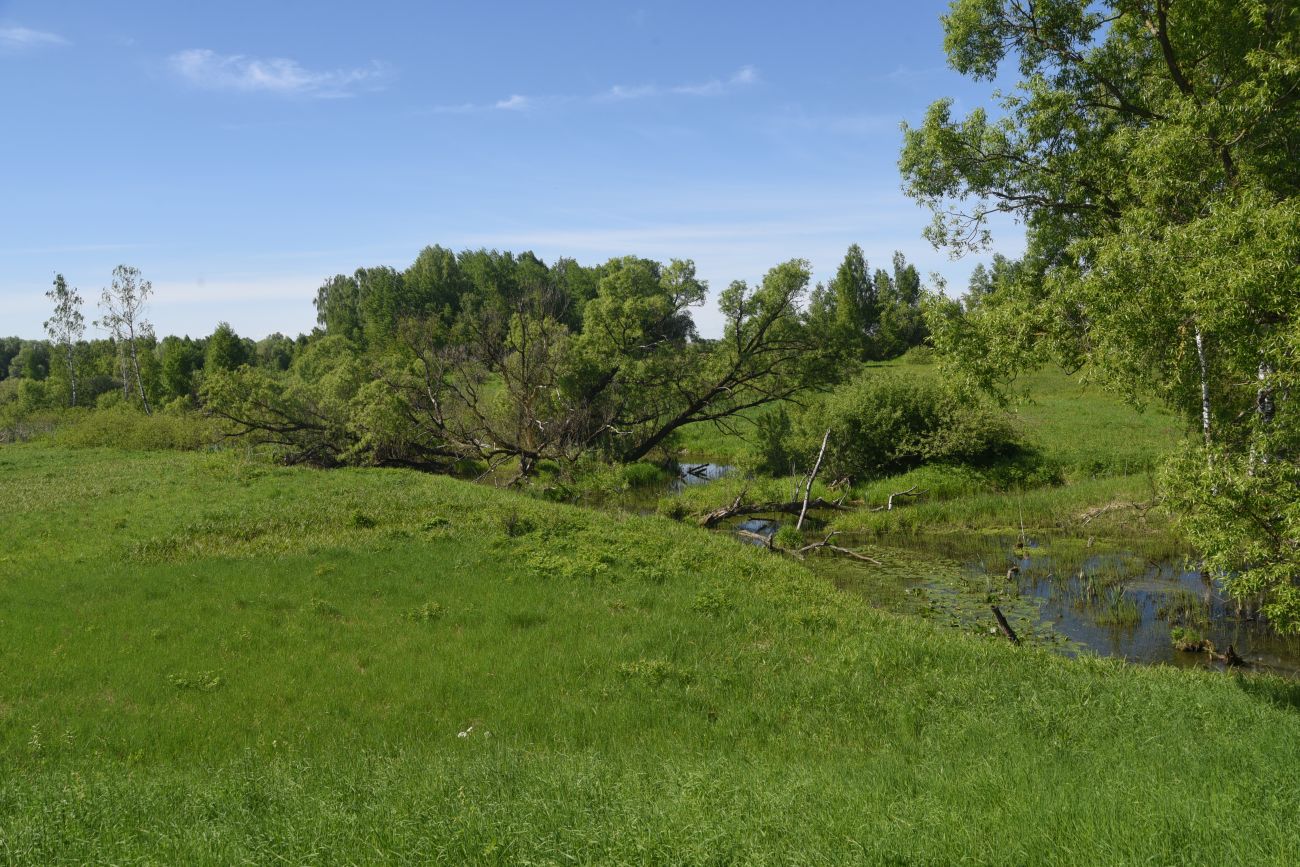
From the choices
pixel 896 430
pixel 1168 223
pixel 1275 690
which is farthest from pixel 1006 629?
pixel 896 430

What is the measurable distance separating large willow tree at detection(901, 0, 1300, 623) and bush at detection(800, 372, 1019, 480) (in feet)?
44.1

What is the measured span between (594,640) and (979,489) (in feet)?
71.8

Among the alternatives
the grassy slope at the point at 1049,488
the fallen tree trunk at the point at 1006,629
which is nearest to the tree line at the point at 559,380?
the grassy slope at the point at 1049,488

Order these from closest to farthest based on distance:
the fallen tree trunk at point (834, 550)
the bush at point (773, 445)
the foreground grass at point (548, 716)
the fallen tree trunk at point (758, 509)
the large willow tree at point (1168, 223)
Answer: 1. the foreground grass at point (548, 716)
2. the large willow tree at point (1168, 223)
3. the fallen tree trunk at point (834, 550)
4. the fallen tree trunk at point (758, 509)
5. the bush at point (773, 445)

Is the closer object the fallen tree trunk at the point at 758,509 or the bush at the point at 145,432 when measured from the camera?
the fallen tree trunk at the point at 758,509

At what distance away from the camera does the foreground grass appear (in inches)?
249

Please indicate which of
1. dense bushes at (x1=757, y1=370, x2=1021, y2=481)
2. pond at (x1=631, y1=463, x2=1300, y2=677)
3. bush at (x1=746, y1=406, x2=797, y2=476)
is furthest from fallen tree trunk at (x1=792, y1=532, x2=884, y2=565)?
bush at (x1=746, y1=406, x2=797, y2=476)

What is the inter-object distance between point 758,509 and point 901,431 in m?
8.01

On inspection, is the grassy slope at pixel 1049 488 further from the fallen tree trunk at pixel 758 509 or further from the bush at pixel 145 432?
the bush at pixel 145 432

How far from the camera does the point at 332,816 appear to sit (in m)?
6.95

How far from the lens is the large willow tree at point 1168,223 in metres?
10.4

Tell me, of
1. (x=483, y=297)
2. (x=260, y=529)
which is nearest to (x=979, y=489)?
(x=260, y=529)

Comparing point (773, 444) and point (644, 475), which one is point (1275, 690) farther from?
point (644, 475)

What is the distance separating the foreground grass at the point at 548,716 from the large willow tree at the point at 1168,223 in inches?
126
